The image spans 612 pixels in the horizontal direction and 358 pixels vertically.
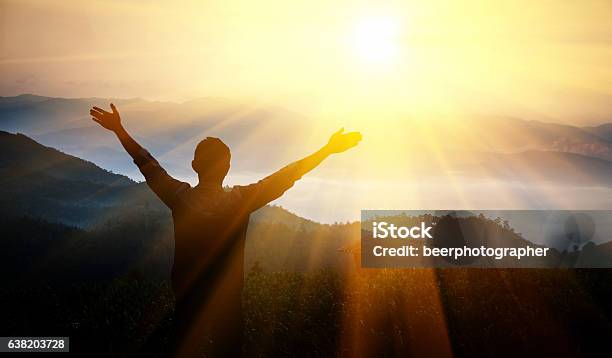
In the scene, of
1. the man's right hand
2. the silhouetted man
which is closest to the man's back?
the silhouetted man

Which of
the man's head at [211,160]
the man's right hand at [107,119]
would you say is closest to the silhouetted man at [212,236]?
the man's head at [211,160]

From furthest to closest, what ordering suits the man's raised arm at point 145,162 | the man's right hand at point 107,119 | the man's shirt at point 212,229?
1. the man's right hand at point 107,119
2. the man's raised arm at point 145,162
3. the man's shirt at point 212,229

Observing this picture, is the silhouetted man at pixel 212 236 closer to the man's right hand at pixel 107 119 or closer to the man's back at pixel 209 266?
the man's back at pixel 209 266

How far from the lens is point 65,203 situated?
566 ft

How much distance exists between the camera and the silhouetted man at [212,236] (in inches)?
201

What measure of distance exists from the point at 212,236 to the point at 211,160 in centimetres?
62

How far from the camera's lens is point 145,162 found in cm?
529

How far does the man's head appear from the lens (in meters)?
5.13

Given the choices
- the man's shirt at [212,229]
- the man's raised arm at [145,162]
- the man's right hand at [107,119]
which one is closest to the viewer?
the man's shirt at [212,229]

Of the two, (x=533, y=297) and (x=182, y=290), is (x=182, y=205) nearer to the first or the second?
(x=182, y=290)

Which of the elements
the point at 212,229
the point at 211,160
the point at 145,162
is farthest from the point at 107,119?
the point at 212,229

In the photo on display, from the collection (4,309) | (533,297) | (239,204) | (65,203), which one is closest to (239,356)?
(239,204)

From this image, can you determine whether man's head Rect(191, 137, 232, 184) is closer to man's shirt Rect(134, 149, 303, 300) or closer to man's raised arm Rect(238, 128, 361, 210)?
man's shirt Rect(134, 149, 303, 300)

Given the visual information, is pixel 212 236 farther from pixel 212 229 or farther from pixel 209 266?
pixel 209 266
